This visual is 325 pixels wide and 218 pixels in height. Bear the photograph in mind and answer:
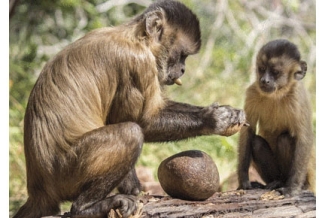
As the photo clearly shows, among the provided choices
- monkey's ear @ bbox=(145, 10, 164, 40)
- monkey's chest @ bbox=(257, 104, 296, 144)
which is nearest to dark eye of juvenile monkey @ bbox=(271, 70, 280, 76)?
monkey's chest @ bbox=(257, 104, 296, 144)

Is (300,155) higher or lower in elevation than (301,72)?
lower

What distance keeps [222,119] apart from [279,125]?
1.26 m

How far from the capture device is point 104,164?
426 cm

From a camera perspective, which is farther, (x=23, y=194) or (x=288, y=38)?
(x=288, y=38)

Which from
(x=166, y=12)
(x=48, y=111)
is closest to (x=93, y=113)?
(x=48, y=111)

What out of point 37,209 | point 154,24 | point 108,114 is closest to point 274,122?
A: point 154,24

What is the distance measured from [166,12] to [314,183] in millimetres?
2402

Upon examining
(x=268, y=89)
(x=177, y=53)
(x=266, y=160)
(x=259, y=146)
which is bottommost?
(x=266, y=160)

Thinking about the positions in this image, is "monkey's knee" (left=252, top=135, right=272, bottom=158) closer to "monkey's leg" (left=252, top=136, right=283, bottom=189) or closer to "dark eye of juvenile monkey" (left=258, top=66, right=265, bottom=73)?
"monkey's leg" (left=252, top=136, right=283, bottom=189)

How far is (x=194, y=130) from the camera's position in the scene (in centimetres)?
477

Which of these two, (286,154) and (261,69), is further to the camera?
(286,154)

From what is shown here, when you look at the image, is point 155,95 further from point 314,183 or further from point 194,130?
point 314,183

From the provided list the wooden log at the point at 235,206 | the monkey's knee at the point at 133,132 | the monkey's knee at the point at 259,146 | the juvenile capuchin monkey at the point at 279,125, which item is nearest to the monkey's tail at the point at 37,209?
the wooden log at the point at 235,206

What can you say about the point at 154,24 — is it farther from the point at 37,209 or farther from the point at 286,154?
the point at 286,154
